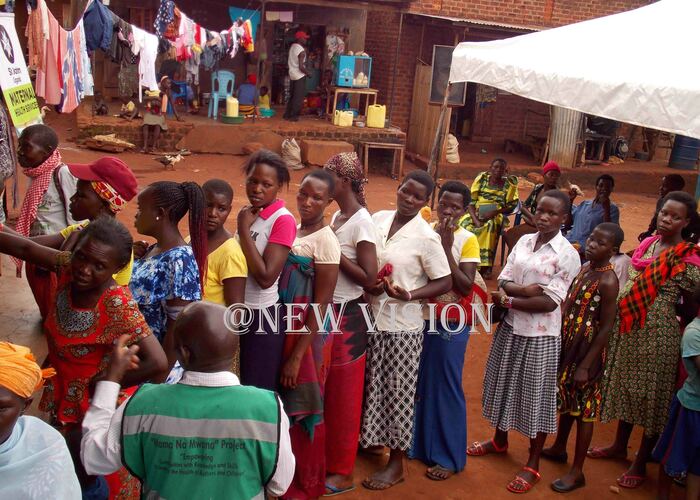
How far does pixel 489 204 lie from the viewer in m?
8.21

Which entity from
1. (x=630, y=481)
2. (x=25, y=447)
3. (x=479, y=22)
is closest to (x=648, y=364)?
(x=630, y=481)

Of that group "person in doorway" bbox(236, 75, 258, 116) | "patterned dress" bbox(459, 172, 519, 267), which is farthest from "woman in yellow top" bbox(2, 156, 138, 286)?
"person in doorway" bbox(236, 75, 258, 116)

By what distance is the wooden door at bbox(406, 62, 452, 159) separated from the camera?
15.8 m

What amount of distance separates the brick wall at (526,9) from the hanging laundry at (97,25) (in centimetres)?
740

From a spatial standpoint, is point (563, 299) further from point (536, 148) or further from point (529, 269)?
point (536, 148)

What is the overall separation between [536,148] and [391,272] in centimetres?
1396

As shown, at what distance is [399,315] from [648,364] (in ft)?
5.29

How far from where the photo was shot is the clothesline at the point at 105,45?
27.8 ft

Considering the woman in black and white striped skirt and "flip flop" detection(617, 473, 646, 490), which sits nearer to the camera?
the woman in black and white striped skirt

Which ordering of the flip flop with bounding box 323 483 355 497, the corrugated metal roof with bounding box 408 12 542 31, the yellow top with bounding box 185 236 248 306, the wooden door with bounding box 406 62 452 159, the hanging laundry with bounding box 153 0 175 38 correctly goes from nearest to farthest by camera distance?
the yellow top with bounding box 185 236 248 306 < the flip flop with bounding box 323 483 355 497 < the hanging laundry with bounding box 153 0 175 38 < the corrugated metal roof with bounding box 408 12 542 31 < the wooden door with bounding box 406 62 452 159

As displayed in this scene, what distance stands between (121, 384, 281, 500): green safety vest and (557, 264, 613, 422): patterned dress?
8.43 ft

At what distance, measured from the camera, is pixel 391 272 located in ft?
12.9

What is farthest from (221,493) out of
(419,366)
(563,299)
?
(563,299)

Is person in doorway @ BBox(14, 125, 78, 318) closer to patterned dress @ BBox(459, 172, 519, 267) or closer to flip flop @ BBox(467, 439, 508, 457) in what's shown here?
flip flop @ BBox(467, 439, 508, 457)
